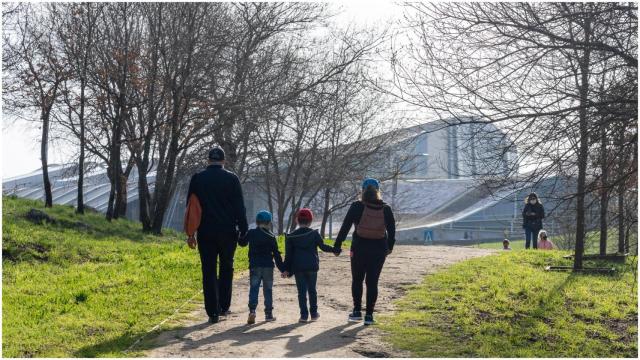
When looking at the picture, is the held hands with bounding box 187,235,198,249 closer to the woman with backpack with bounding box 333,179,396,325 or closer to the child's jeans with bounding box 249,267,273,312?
the child's jeans with bounding box 249,267,273,312

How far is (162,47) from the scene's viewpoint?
82.1 feet

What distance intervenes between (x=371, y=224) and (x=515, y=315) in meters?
2.58

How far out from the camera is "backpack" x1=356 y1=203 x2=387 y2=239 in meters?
10.1

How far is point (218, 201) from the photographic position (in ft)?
32.8

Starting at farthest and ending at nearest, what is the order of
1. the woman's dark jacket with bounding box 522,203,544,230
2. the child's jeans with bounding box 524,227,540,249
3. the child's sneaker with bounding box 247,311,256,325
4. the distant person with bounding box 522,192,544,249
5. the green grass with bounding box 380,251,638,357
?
the child's jeans with bounding box 524,227,540,249 → the woman's dark jacket with bounding box 522,203,544,230 → the distant person with bounding box 522,192,544,249 → the child's sneaker with bounding box 247,311,256,325 → the green grass with bounding box 380,251,638,357

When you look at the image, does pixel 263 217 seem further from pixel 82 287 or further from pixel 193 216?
pixel 82 287

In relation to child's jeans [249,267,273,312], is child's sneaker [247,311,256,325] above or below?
below

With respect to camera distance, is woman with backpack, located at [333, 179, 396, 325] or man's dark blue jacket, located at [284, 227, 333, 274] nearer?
woman with backpack, located at [333, 179, 396, 325]

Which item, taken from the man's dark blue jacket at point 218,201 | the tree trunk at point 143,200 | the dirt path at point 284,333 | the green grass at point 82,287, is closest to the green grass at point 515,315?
the dirt path at point 284,333

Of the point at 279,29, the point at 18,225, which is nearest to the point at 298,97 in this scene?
the point at 279,29

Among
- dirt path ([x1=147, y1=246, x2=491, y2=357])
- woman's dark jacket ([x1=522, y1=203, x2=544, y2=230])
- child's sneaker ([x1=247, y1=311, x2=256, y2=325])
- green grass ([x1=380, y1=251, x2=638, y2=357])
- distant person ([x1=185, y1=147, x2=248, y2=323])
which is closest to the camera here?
dirt path ([x1=147, y1=246, x2=491, y2=357])

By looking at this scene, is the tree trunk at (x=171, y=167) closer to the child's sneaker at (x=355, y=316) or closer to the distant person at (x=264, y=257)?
the distant person at (x=264, y=257)

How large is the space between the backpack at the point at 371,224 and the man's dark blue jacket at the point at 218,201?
1217mm

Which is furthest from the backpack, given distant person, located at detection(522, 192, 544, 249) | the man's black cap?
distant person, located at detection(522, 192, 544, 249)
